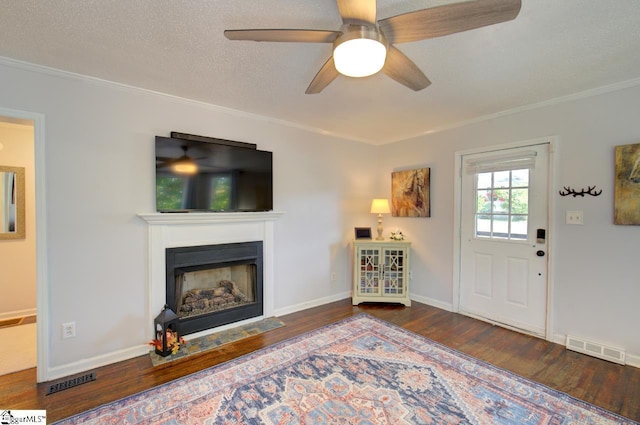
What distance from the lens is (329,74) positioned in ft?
5.78

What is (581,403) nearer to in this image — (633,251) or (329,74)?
(633,251)

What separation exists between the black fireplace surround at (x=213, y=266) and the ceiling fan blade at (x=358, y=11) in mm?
2393

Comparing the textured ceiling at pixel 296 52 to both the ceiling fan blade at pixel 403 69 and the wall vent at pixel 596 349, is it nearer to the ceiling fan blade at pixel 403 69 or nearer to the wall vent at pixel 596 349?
the ceiling fan blade at pixel 403 69

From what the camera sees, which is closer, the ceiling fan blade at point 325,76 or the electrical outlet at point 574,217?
the ceiling fan blade at point 325,76

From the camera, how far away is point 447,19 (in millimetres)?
1248

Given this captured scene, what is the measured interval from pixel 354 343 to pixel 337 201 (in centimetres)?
193

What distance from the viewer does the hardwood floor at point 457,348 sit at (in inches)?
74.8

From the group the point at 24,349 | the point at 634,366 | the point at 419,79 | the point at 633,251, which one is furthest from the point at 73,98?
the point at 634,366

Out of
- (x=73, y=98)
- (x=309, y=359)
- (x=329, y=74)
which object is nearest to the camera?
(x=329, y=74)

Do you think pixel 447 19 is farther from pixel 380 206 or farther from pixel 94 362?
pixel 94 362

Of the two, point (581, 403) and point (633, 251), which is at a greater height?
point (633, 251)

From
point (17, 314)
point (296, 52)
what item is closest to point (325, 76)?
point (296, 52)

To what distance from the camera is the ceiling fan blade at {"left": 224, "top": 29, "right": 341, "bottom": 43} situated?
134 cm

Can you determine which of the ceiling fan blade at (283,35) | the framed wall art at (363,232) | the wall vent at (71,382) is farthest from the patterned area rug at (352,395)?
the ceiling fan blade at (283,35)
